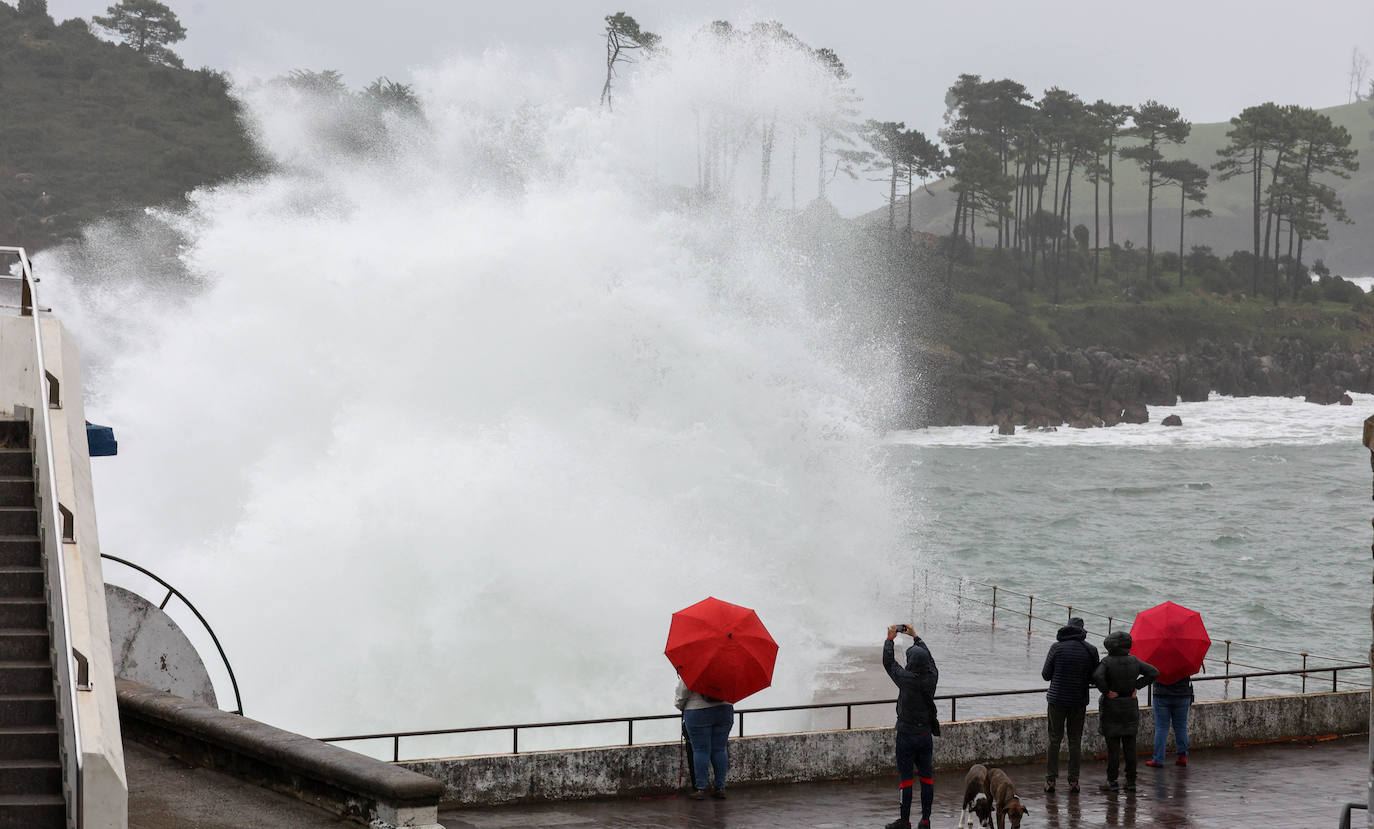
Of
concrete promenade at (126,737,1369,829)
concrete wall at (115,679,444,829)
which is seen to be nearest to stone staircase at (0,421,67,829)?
concrete promenade at (126,737,1369,829)

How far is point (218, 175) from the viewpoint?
10562 cm

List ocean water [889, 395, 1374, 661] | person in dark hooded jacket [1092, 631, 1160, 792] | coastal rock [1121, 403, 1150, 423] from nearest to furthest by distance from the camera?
person in dark hooded jacket [1092, 631, 1160, 792] < ocean water [889, 395, 1374, 661] < coastal rock [1121, 403, 1150, 423]

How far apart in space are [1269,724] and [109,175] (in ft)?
348

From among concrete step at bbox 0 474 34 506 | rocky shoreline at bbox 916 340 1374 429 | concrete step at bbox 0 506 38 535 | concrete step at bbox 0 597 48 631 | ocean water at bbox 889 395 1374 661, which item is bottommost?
ocean water at bbox 889 395 1374 661

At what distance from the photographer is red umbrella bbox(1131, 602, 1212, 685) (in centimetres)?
1222

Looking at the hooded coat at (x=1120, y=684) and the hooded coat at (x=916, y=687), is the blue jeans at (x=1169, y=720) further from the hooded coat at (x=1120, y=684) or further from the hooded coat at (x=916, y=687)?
the hooded coat at (x=916, y=687)

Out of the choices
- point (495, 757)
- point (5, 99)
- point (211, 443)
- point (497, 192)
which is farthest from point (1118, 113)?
point (495, 757)

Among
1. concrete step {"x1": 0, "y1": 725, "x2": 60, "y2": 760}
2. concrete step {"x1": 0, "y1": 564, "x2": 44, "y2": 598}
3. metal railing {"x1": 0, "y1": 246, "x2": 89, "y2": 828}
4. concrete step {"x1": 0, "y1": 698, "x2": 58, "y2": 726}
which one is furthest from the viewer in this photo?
concrete step {"x1": 0, "y1": 564, "x2": 44, "y2": 598}

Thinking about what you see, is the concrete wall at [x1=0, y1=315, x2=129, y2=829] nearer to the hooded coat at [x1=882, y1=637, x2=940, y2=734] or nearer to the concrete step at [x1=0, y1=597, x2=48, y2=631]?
the concrete step at [x1=0, y1=597, x2=48, y2=631]

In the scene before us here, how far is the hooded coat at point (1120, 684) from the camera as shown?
1110 centimetres

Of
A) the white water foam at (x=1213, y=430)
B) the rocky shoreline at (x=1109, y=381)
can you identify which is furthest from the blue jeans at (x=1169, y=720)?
the rocky shoreline at (x=1109, y=381)

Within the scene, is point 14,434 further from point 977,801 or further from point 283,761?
point 977,801

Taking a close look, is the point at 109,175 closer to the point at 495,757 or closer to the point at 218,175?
the point at 218,175

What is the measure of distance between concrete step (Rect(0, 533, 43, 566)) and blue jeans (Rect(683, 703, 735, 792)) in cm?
459
